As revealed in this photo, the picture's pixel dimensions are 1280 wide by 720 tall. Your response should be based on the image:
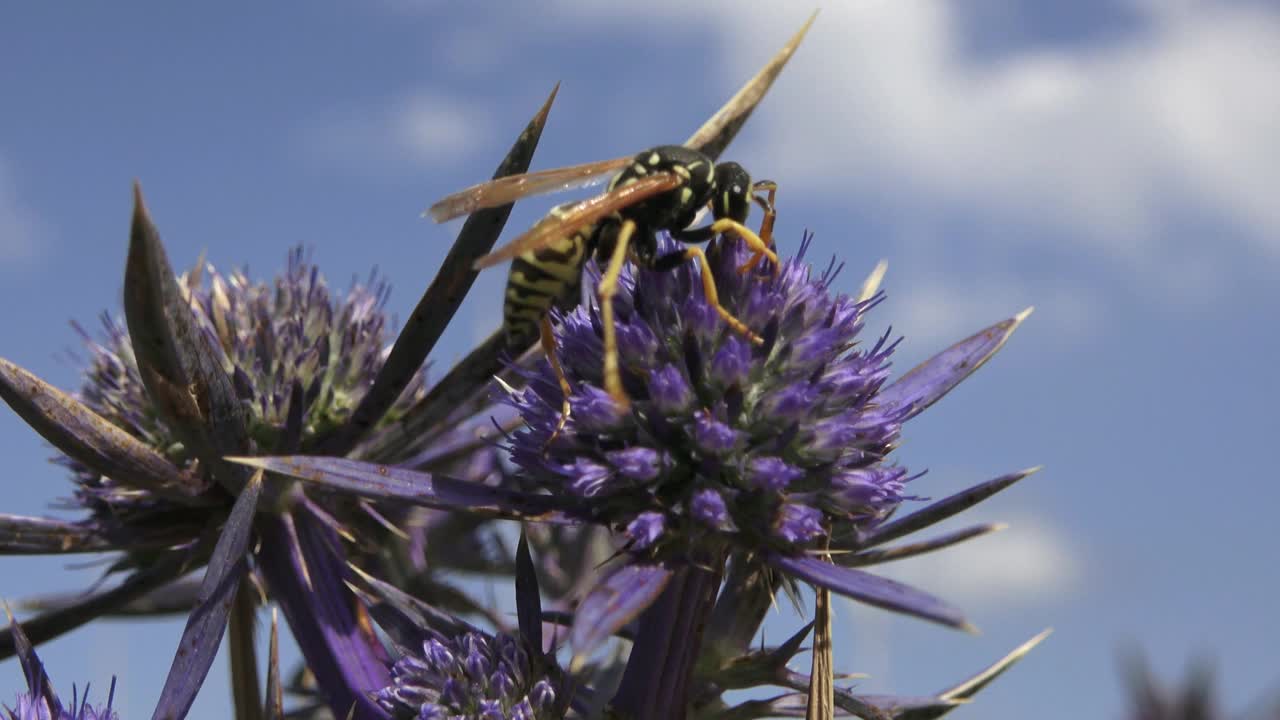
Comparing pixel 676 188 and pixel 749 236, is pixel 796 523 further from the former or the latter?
pixel 676 188

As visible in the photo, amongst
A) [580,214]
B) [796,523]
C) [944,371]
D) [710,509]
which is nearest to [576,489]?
[710,509]

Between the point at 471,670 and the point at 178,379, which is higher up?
the point at 178,379

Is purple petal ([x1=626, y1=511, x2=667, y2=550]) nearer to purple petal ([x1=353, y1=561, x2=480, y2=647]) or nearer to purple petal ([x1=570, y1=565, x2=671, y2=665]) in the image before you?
purple petal ([x1=570, y1=565, x2=671, y2=665])

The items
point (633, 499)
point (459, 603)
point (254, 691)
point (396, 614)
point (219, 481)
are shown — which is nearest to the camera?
point (633, 499)

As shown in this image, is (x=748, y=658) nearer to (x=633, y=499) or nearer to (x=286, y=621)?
(x=633, y=499)

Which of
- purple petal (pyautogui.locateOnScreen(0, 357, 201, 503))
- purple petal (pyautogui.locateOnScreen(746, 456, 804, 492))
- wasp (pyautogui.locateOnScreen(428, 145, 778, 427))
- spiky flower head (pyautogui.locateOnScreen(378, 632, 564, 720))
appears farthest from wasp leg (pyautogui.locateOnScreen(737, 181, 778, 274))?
purple petal (pyautogui.locateOnScreen(0, 357, 201, 503))

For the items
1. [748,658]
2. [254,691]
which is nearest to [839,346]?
A: [748,658]

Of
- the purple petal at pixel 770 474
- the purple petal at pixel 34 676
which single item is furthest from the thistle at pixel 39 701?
the purple petal at pixel 770 474
